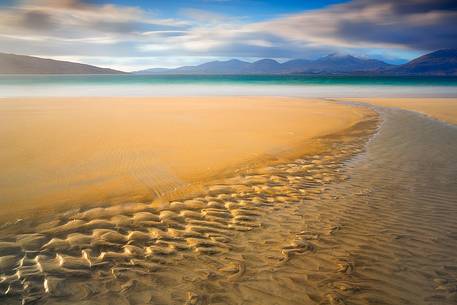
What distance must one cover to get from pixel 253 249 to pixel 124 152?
5.69 meters

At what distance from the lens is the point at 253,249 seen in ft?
14.5

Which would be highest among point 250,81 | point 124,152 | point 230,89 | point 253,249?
point 250,81

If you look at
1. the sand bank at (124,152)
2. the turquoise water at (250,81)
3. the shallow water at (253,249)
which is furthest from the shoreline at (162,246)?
the turquoise water at (250,81)

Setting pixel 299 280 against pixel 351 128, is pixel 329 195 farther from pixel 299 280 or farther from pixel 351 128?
pixel 351 128

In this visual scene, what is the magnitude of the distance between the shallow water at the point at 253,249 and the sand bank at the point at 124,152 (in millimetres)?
879

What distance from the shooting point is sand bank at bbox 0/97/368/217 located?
6.15 m

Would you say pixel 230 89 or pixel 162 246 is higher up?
pixel 230 89

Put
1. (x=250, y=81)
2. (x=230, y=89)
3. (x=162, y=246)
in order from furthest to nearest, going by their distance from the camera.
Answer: (x=250, y=81) → (x=230, y=89) → (x=162, y=246)

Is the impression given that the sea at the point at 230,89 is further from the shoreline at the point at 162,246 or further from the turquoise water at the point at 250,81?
the shoreline at the point at 162,246

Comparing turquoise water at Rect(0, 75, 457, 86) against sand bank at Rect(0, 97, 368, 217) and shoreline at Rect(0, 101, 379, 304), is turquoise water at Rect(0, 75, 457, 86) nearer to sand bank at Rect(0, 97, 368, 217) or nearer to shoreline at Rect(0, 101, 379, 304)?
sand bank at Rect(0, 97, 368, 217)

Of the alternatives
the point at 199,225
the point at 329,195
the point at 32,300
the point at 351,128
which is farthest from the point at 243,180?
the point at 351,128

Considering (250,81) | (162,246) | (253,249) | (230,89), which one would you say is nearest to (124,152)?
(162,246)

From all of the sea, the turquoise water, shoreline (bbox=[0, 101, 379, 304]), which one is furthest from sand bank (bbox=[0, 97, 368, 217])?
the turquoise water

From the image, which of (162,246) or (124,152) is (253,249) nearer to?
(162,246)
